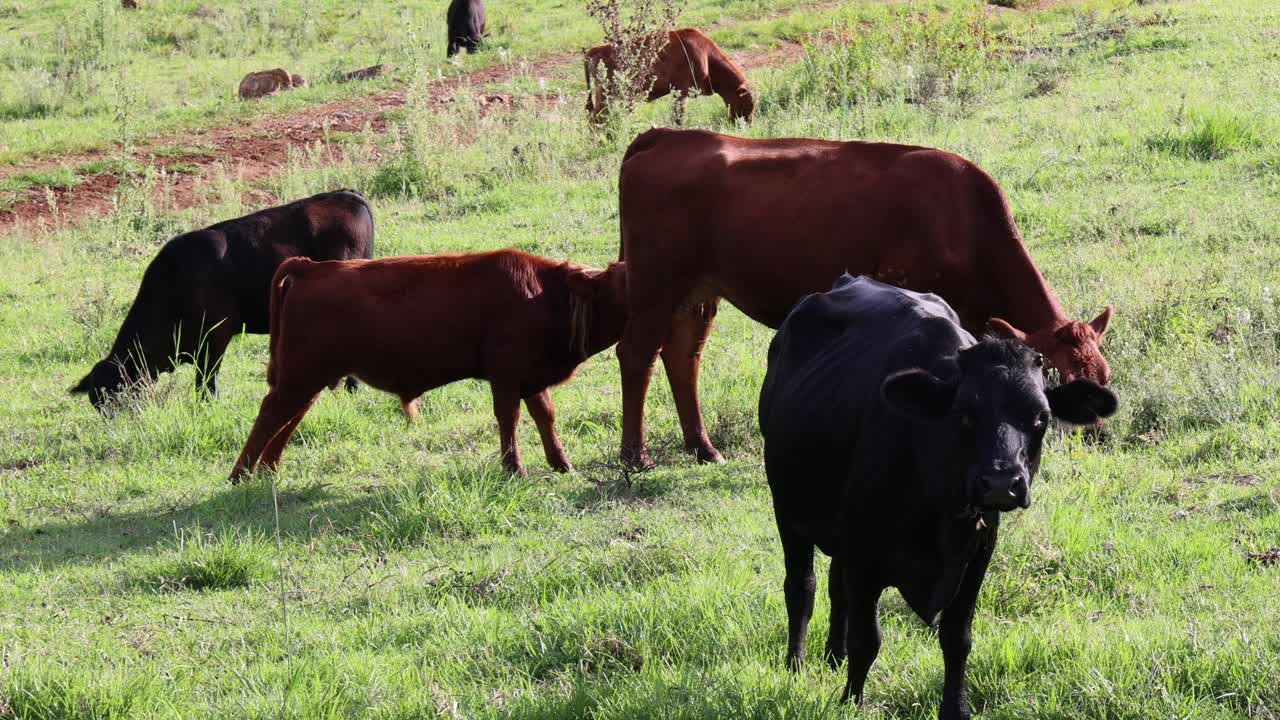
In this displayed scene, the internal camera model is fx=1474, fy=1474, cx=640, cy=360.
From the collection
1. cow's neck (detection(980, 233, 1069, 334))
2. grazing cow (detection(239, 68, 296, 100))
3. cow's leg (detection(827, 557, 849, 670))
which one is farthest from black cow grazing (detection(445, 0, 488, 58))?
cow's leg (detection(827, 557, 849, 670))

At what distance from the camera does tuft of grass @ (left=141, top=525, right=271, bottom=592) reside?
6.75 metres

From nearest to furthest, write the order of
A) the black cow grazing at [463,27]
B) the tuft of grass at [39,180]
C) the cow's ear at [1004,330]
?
1. the cow's ear at [1004,330]
2. the tuft of grass at [39,180]
3. the black cow grazing at [463,27]

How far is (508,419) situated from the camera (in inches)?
329

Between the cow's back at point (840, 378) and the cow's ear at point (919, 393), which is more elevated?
the cow's ear at point (919, 393)

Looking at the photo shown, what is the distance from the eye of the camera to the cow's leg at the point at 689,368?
8.70 meters

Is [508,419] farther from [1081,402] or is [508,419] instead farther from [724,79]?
[724,79]

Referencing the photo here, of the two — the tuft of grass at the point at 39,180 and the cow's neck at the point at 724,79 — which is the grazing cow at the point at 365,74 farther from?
the cow's neck at the point at 724,79

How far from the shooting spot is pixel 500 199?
14711 millimetres

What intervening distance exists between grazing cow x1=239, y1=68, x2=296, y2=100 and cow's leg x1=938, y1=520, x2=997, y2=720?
745 inches

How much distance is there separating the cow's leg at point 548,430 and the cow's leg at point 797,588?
11.1 feet

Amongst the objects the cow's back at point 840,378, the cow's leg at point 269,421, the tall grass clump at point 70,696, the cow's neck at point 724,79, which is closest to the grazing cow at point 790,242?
the cow's leg at point 269,421

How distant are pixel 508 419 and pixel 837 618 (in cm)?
353

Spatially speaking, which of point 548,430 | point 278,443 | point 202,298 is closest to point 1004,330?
point 548,430

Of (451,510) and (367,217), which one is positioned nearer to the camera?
(451,510)
